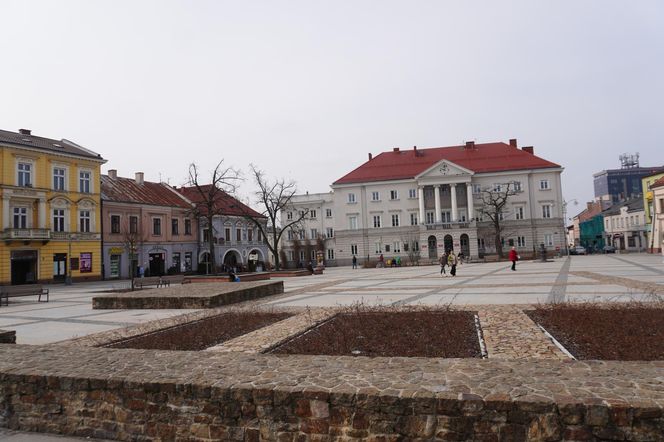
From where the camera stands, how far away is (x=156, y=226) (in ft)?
168

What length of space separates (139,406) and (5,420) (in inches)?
80.3

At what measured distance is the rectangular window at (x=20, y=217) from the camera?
3856cm

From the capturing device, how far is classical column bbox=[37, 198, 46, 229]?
39.9m

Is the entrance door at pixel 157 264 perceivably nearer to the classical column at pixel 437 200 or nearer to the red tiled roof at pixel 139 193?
the red tiled roof at pixel 139 193

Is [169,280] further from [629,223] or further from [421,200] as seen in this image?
[629,223]

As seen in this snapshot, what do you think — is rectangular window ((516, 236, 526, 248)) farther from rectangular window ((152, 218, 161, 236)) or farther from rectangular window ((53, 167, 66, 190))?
rectangular window ((53, 167, 66, 190))

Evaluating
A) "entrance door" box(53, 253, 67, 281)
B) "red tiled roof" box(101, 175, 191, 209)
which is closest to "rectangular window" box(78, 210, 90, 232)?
"red tiled roof" box(101, 175, 191, 209)

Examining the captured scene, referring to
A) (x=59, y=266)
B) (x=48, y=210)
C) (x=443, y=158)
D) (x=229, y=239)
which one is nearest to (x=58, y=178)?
(x=48, y=210)

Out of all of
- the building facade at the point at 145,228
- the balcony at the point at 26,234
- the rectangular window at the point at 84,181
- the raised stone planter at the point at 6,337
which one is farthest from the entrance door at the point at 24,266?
the raised stone planter at the point at 6,337

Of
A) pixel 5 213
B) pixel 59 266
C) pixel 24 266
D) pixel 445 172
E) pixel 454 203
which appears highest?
pixel 445 172

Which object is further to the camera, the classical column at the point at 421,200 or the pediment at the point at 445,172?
the classical column at the point at 421,200

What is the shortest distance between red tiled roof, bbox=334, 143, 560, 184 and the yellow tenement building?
38.6 meters

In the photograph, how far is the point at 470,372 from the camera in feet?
17.0

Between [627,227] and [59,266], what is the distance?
85.7 metres
